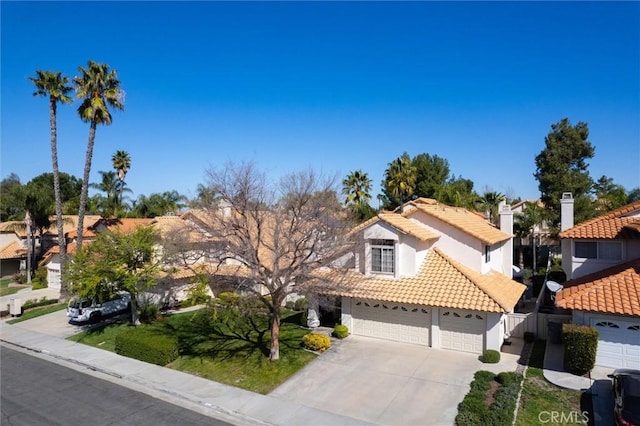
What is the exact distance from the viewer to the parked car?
2473 cm

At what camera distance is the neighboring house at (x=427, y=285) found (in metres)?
18.2

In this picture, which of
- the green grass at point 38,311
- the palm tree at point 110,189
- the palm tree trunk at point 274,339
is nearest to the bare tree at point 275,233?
the palm tree trunk at point 274,339

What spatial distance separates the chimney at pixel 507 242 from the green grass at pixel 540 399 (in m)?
12.0

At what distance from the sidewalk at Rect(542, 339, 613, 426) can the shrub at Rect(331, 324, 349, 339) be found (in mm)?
8948

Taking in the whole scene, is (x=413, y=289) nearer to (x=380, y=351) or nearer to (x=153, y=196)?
(x=380, y=351)

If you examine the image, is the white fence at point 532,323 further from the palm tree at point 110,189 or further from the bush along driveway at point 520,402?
the palm tree at point 110,189

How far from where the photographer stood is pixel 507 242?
27.0 m

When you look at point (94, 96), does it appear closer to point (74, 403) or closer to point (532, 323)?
point (74, 403)

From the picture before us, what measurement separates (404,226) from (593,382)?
10066 mm

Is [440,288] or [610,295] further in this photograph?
[440,288]

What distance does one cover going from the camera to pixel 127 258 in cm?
2261

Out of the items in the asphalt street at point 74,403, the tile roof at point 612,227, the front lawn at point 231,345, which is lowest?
the asphalt street at point 74,403

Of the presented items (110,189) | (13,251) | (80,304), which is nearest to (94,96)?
(80,304)

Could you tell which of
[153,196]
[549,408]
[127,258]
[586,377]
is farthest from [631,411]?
[153,196]
